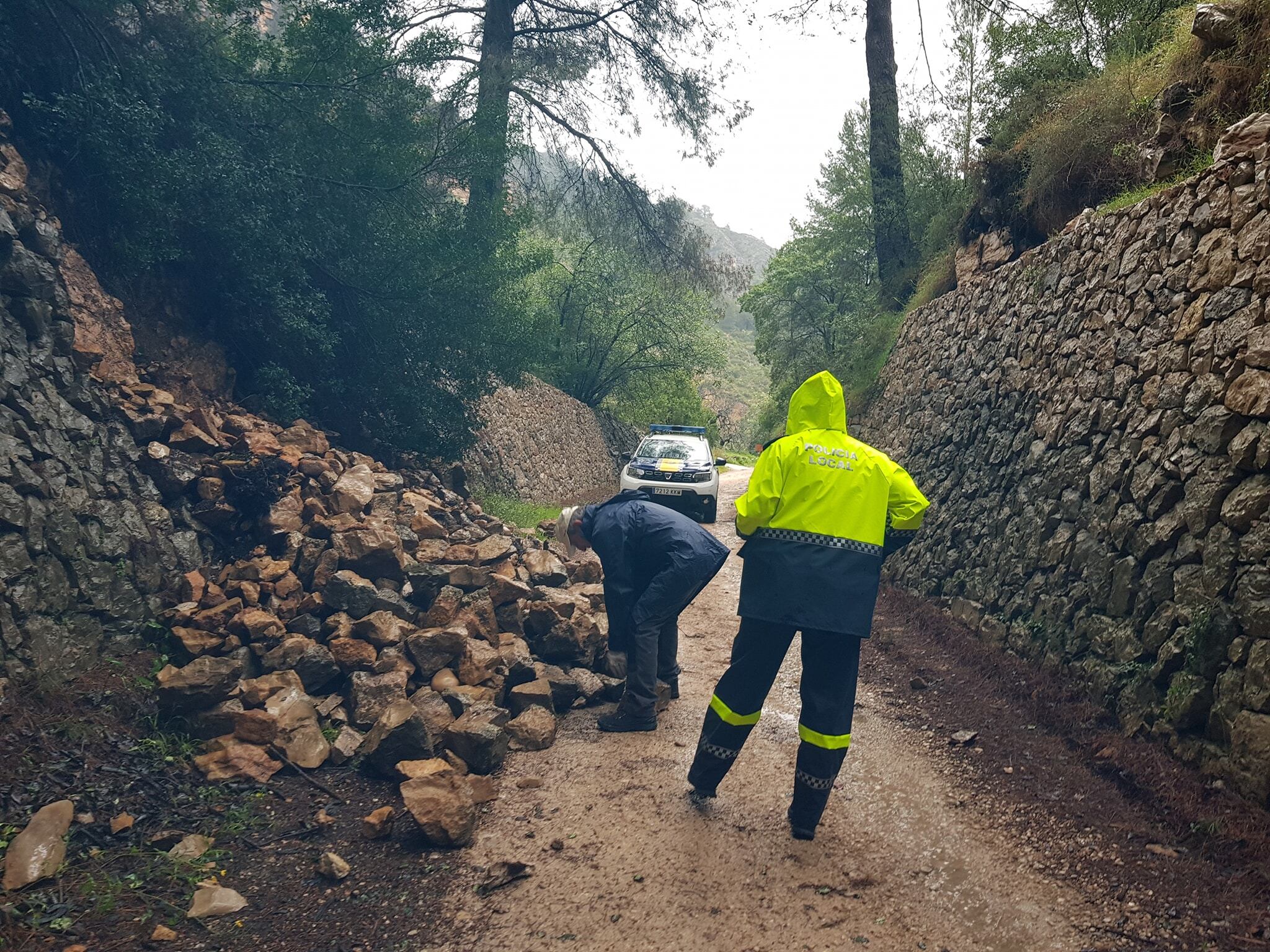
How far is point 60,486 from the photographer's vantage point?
4938mm

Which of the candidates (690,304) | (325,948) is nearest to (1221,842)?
(325,948)

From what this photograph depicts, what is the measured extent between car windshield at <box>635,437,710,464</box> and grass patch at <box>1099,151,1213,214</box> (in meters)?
7.57

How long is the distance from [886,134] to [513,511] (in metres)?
8.87

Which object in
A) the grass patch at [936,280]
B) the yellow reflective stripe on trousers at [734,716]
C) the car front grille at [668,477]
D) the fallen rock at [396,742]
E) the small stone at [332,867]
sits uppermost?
the grass patch at [936,280]

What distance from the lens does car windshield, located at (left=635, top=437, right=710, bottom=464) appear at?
518 inches

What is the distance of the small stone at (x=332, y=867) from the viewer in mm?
3486

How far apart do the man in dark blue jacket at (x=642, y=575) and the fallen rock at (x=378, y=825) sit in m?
1.65

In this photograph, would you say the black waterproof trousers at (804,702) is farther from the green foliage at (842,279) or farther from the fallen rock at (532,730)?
the green foliage at (842,279)

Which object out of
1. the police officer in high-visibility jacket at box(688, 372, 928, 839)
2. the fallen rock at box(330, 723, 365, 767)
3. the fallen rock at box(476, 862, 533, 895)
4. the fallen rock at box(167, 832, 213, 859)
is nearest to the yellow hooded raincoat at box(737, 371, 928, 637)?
the police officer in high-visibility jacket at box(688, 372, 928, 839)

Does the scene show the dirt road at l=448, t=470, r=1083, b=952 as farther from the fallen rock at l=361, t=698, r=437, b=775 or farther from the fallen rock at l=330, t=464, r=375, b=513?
the fallen rock at l=330, t=464, r=375, b=513

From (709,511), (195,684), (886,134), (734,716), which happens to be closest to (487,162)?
(709,511)

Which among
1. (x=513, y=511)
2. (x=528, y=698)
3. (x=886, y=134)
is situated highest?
(x=886, y=134)

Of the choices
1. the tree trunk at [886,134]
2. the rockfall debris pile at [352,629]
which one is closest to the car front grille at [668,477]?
the tree trunk at [886,134]

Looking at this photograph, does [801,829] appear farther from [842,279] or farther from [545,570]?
[842,279]
